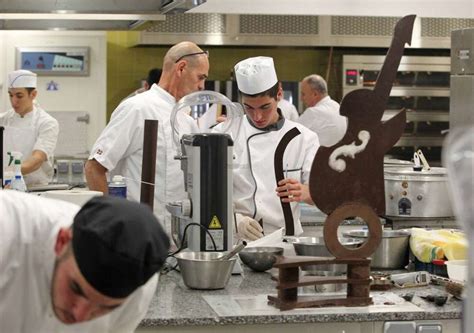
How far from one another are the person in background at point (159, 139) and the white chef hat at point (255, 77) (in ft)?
0.87

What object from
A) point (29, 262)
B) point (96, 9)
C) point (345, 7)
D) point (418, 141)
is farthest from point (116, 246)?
point (418, 141)

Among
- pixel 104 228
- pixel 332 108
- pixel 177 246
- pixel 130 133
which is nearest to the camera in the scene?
pixel 104 228

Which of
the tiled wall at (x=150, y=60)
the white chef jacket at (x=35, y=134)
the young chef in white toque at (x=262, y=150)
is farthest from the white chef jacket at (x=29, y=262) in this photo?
the tiled wall at (x=150, y=60)

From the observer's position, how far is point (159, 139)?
427 cm

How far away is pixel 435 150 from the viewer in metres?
8.24

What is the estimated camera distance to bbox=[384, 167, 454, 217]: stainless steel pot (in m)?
4.17

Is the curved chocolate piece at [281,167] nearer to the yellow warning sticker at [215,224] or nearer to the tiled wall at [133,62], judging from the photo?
the yellow warning sticker at [215,224]

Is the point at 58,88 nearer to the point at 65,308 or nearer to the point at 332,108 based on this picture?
the point at 332,108

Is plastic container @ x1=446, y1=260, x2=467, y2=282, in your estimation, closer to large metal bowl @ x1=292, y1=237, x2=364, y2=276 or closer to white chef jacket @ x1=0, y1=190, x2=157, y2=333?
large metal bowl @ x1=292, y1=237, x2=364, y2=276

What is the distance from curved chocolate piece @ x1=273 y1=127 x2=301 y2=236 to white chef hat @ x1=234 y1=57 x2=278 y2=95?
39 cm

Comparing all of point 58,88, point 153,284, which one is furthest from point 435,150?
point 153,284

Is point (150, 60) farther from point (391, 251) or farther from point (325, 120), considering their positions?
point (391, 251)

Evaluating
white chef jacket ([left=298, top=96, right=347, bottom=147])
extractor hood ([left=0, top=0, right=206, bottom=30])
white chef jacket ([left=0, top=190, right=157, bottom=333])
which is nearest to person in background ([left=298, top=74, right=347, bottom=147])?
white chef jacket ([left=298, top=96, right=347, bottom=147])

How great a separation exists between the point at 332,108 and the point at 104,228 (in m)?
6.00
